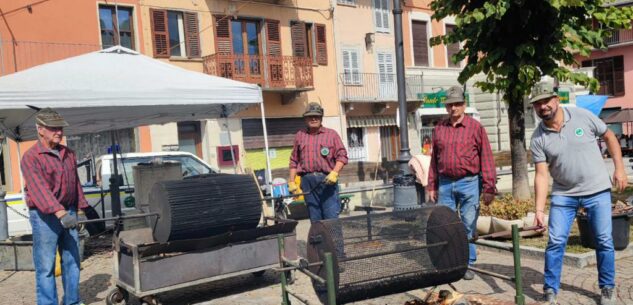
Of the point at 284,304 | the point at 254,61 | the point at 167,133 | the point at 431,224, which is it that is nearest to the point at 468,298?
the point at 431,224

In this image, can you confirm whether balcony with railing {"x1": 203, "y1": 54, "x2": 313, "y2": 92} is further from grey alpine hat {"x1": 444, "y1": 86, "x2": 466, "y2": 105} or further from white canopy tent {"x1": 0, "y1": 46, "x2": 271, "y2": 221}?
grey alpine hat {"x1": 444, "y1": 86, "x2": 466, "y2": 105}

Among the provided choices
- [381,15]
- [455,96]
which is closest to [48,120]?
[455,96]

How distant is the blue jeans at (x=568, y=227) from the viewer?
4805 mm

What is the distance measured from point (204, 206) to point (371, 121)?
2054 cm

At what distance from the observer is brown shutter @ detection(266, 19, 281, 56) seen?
2211 cm

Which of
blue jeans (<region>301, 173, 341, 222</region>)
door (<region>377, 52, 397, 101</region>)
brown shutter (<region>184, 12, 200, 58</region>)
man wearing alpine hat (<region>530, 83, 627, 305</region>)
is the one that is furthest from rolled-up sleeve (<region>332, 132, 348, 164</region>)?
door (<region>377, 52, 397, 101</region>)

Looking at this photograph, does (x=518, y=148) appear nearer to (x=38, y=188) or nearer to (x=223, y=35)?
(x=38, y=188)

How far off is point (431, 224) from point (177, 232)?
2328mm

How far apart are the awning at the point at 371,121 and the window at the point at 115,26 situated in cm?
956

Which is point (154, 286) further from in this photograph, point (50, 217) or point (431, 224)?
point (431, 224)

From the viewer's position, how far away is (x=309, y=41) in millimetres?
23594

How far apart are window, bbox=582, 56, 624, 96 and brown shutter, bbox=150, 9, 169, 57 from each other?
2995 cm

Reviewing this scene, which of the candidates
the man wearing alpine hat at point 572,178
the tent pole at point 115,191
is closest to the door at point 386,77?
the tent pole at point 115,191

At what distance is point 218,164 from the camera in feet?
66.8
